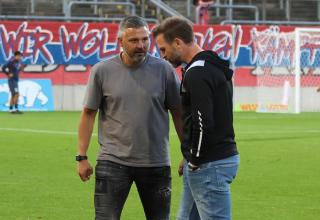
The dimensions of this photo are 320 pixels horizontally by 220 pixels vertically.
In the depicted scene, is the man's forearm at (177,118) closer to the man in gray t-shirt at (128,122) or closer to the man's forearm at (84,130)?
the man in gray t-shirt at (128,122)

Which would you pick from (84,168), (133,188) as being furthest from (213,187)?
(133,188)

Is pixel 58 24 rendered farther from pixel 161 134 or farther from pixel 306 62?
pixel 161 134

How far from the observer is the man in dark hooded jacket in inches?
245

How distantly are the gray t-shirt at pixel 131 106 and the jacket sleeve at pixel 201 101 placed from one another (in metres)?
1.02

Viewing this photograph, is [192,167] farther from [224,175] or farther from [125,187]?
[125,187]

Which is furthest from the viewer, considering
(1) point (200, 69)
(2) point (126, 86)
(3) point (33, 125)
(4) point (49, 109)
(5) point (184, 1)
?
(5) point (184, 1)

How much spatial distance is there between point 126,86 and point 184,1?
37367 millimetres

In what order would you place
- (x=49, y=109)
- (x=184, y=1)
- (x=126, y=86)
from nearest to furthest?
(x=126, y=86) → (x=49, y=109) → (x=184, y=1)

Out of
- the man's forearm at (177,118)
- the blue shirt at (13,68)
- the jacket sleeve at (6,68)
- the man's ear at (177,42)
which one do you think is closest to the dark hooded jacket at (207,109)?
the man's ear at (177,42)

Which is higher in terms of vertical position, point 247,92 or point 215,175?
point 215,175

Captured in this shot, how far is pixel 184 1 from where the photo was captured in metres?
44.3

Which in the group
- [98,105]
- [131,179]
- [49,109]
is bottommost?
[49,109]

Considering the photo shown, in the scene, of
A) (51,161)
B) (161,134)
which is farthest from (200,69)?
(51,161)

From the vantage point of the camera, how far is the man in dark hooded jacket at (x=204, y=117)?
20.5ft
